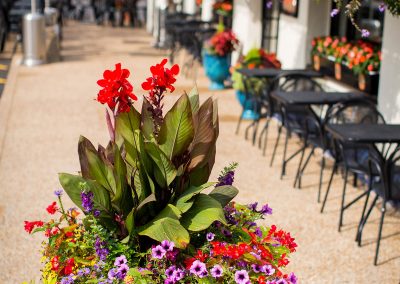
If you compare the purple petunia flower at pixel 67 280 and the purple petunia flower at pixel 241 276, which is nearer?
the purple petunia flower at pixel 241 276

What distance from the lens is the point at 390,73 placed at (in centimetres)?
761

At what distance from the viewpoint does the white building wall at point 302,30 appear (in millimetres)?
10289

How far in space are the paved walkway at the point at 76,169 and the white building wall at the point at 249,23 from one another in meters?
0.98

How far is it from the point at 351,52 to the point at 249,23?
15.8ft

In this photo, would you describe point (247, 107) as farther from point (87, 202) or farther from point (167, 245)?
point (167, 245)

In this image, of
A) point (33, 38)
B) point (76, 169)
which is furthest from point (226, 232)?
point (33, 38)

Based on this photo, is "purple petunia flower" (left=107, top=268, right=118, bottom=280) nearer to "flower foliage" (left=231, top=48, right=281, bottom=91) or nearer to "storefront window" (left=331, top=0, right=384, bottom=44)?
"storefront window" (left=331, top=0, right=384, bottom=44)

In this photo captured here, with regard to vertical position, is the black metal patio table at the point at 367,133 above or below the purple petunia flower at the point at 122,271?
above

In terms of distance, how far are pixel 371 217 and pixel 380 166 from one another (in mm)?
1143

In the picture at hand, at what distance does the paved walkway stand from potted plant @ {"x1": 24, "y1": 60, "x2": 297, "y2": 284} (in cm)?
195

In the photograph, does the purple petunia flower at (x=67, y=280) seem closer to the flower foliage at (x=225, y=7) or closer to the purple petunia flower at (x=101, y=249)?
the purple petunia flower at (x=101, y=249)

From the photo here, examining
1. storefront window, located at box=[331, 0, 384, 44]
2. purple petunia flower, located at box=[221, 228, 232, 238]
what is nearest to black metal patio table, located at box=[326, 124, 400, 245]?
purple petunia flower, located at box=[221, 228, 232, 238]

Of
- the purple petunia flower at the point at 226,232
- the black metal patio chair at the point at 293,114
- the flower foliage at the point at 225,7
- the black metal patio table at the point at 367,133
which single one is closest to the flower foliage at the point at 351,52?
the black metal patio chair at the point at 293,114

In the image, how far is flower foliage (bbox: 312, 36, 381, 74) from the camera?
27.3ft
